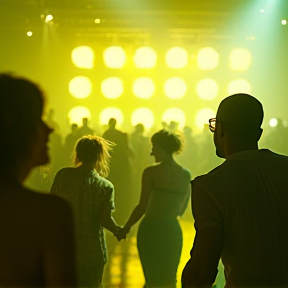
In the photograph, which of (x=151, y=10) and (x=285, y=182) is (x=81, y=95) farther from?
(x=285, y=182)

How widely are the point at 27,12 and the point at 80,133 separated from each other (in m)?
1.35

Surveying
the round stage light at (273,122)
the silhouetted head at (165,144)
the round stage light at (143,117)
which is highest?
the round stage light at (143,117)

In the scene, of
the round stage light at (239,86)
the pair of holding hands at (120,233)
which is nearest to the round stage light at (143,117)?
the round stage light at (239,86)

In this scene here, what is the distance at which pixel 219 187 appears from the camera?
4.68 ft

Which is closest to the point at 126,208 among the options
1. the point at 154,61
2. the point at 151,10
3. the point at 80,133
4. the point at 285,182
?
the point at 80,133

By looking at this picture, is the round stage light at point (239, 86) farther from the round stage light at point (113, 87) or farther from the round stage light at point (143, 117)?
the round stage light at point (113, 87)

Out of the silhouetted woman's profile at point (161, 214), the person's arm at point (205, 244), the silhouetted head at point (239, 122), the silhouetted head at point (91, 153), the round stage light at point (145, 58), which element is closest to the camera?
the person's arm at point (205, 244)

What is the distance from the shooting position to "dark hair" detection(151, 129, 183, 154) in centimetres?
352

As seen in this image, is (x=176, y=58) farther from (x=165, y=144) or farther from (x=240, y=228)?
(x=240, y=228)

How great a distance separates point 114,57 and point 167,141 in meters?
2.32

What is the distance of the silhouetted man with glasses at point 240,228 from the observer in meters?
1.40

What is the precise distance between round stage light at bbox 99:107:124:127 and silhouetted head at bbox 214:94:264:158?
4.20 meters

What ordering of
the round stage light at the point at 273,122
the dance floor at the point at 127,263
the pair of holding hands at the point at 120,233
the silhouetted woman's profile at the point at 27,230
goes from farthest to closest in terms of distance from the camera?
the round stage light at the point at 273,122 → the dance floor at the point at 127,263 → the pair of holding hands at the point at 120,233 → the silhouetted woman's profile at the point at 27,230

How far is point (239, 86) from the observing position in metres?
5.73
